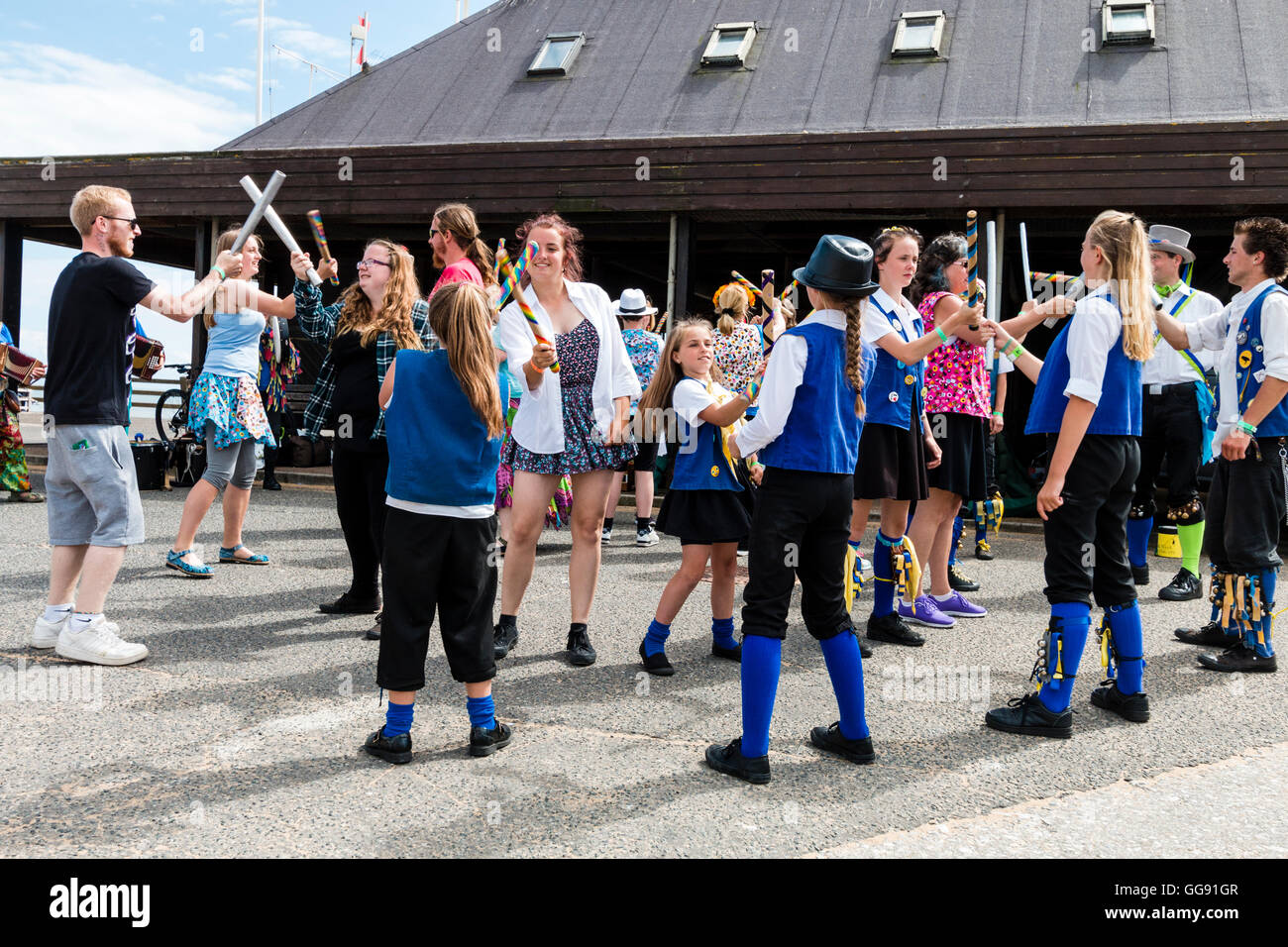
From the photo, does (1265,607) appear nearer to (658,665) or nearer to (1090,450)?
(1090,450)

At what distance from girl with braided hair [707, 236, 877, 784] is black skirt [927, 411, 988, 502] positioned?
2.23 meters

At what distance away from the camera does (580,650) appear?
4531 millimetres

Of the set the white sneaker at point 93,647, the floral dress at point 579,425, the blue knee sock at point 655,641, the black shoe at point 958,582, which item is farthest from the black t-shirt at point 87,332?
the black shoe at point 958,582

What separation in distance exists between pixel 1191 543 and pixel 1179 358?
1.22 m

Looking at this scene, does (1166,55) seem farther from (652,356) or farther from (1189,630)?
(1189,630)

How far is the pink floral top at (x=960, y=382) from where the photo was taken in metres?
5.57

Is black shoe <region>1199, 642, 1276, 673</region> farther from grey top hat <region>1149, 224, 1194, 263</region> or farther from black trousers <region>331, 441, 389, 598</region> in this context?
black trousers <region>331, 441, 389, 598</region>

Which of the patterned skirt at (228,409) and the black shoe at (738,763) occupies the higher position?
the patterned skirt at (228,409)

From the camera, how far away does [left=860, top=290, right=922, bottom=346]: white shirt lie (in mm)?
4465

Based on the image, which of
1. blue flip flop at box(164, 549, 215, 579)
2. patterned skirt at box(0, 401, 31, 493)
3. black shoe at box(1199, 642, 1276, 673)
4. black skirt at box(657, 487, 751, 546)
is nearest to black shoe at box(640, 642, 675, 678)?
black skirt at box(657, 487, 751, 546)

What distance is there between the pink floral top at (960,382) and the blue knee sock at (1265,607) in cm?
162

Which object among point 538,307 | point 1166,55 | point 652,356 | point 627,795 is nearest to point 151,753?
point 627,795

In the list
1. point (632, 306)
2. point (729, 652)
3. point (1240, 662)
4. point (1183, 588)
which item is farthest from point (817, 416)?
point (632, 306)

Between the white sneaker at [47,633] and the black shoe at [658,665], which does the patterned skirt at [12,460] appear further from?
the black shoe at [658,665]
